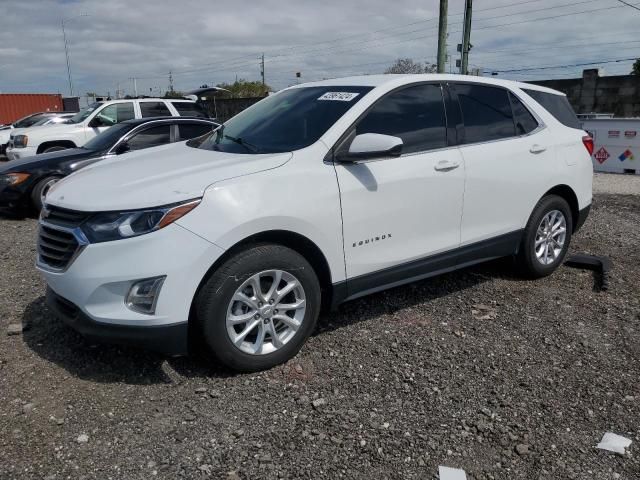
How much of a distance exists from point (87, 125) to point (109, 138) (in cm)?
386

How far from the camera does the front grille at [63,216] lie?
3027 millimetres

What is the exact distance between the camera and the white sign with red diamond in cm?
1276

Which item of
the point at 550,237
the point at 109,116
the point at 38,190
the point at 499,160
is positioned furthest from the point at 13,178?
the point at 550,237

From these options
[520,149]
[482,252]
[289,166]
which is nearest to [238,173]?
[289,166]

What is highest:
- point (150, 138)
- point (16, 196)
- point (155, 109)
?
point (155, 109)

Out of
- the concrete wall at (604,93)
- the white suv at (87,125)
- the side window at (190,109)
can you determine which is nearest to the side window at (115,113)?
the white suv at (87,125)

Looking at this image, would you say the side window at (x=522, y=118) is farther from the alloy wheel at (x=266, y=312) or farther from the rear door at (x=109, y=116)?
the rear door at (x=109, y=116)

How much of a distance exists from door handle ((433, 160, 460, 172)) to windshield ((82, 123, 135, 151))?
562cm

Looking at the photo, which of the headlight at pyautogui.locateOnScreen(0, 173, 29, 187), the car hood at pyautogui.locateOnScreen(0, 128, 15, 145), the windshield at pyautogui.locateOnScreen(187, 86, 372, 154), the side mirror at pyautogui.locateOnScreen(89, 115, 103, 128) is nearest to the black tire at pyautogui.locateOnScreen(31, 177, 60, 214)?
the headlight at pyautogui.locateOnScreen(0, 173, 29, 187)

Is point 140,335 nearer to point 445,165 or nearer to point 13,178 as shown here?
point 445,165

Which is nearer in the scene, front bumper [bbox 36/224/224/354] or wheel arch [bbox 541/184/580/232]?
front bumper [bbox 36/224/224/354]

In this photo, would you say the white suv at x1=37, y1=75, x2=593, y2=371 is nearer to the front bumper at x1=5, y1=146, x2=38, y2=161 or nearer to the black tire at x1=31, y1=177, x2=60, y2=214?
the black tire at x1=31, y1=177, x2=60, y2=214

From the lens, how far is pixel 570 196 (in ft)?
16.6

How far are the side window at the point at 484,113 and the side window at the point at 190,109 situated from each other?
30.8ft
